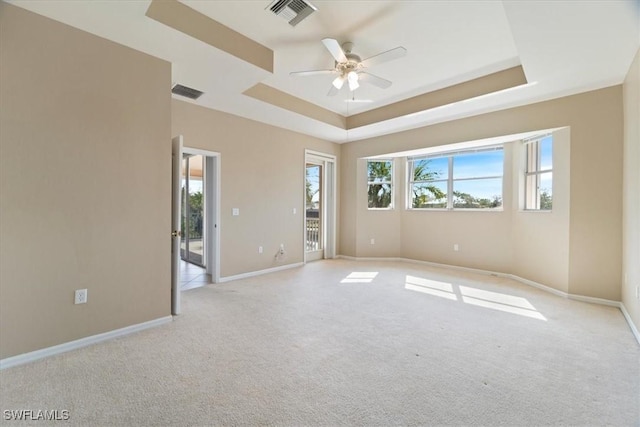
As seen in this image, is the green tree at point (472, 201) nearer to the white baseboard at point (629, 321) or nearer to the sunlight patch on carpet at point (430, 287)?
the sunlight patch on carpet at point (430, 287)

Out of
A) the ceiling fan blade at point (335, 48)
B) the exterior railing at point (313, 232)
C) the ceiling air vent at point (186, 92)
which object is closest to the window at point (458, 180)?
the exterior railing at point (313, 232)

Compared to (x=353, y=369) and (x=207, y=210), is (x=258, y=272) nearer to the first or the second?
(x=207, y=210)

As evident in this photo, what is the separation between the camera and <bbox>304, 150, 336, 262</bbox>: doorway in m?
6.61

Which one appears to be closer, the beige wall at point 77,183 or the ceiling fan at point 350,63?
the beige wall at point 77,183

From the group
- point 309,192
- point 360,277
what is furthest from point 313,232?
point 360,277

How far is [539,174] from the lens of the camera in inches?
177

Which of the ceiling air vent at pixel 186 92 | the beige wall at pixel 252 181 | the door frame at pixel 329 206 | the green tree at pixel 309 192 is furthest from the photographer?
the door frame at pixel 329 206

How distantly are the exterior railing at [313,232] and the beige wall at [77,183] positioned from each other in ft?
12.8

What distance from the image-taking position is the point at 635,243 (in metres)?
2.82

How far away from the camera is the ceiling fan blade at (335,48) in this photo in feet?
8.67

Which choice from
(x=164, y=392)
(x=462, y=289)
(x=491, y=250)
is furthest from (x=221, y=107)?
(x=491, y=250)

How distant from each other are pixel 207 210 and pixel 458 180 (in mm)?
4901

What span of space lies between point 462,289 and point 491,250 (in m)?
1.43

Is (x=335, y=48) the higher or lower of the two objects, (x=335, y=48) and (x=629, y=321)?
the higher
